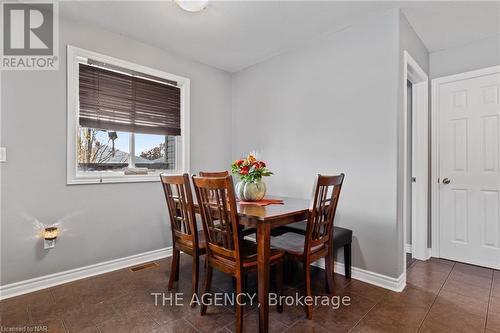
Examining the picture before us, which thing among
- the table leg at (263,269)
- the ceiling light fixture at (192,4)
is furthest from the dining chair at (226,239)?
the ceiling light fixture at (192,4)

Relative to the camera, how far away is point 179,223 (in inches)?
89.5

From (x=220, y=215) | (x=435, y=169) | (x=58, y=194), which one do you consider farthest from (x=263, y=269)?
(x=435, y=169)

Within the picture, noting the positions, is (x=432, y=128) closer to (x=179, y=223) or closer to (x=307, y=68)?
(x=307, y=68)

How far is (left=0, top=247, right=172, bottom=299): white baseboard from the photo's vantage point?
7.18ft

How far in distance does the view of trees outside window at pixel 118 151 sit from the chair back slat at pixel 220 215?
160cm

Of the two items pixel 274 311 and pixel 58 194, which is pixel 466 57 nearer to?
pixel 274 311

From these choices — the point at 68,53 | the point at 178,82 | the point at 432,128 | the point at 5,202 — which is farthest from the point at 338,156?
the point at 5,202

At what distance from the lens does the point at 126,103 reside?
2.92m

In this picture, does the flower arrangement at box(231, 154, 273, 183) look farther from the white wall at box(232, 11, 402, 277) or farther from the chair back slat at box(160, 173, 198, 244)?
the white wall at box(232, 11, 402, 277)

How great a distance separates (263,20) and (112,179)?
2.27m

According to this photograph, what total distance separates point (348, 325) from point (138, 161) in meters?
2.69

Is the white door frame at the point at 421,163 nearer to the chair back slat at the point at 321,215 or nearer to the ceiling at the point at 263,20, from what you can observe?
the ceiling at the point at 263,20

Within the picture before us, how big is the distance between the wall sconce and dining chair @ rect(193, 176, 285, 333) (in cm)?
152

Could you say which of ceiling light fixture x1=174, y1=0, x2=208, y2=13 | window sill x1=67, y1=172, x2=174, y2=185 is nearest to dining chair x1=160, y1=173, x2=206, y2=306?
window sill x1=67, y1=172, x2=174, y2=185
